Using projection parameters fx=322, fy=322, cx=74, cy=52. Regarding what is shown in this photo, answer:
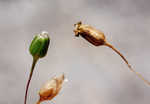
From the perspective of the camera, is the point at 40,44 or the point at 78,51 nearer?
the point at 40,44

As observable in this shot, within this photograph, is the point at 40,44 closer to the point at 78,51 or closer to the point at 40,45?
the point at 40,45

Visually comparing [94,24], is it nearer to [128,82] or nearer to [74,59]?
[74,59]

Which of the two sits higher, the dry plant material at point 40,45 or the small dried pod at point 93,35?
the small dried pod at point 93,35

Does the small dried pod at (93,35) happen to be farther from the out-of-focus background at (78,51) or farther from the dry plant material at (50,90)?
the out-of-focus background at (78,51)

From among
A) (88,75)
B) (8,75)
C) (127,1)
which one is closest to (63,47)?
(88,75)

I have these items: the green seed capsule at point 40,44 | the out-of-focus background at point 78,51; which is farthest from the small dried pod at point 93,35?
the out-of-focus background at point 78,51

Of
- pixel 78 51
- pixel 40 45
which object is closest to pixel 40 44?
pixel 40 45
